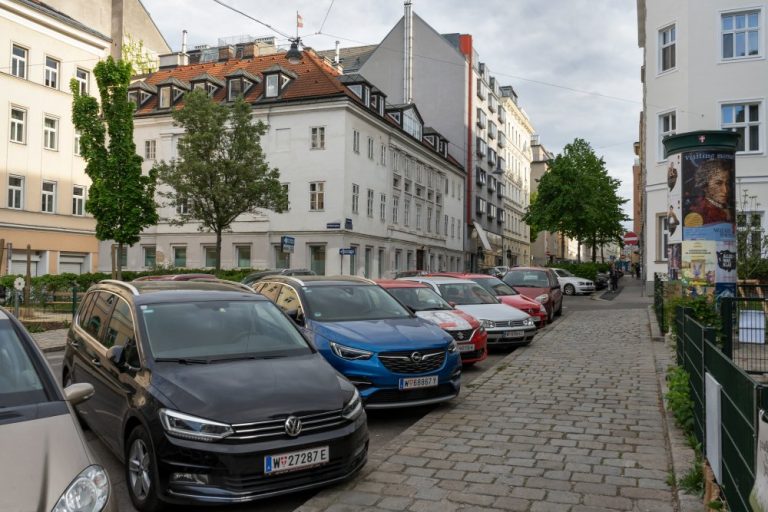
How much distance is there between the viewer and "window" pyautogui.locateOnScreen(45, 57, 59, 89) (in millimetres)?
37000

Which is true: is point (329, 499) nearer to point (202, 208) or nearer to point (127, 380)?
point (127, 380)

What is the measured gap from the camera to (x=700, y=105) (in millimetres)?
25047

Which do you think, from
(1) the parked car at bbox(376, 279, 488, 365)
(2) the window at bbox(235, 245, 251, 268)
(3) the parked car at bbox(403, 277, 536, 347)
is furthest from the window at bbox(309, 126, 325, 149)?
(1) the parked car at bbox(376, 279, 488, 365)

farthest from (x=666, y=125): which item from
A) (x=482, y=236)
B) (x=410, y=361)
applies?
(x=482, y=236)

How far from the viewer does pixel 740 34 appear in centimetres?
2484

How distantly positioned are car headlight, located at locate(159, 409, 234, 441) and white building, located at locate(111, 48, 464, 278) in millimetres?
33253

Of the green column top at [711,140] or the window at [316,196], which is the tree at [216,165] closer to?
the window at [316,196]

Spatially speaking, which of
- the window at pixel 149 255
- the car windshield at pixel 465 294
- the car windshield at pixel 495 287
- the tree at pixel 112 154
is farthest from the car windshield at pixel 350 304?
the window at pixel 149 255

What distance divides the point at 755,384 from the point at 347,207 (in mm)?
36270

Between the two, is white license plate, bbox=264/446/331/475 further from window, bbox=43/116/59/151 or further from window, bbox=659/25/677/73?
window, bbox=43/116/59/151

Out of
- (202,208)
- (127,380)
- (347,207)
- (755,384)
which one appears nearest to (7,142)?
(202,208)

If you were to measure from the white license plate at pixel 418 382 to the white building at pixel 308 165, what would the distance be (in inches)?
1198

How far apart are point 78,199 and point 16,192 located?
3994 millimetres

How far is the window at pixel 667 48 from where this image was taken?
2614 centimetres
